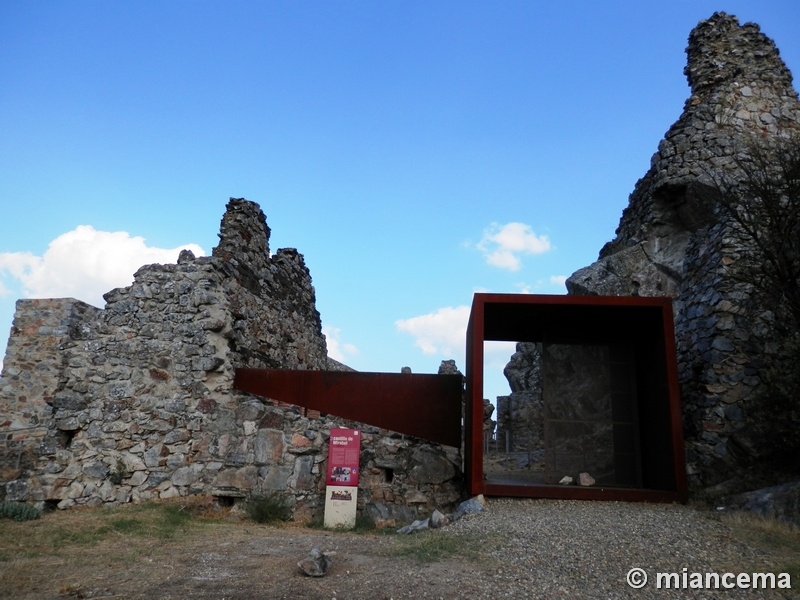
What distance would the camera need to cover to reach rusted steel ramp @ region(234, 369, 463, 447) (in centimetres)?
866

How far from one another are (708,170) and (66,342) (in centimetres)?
1298

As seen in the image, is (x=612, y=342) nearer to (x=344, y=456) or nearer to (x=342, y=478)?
(x=344, y=456)

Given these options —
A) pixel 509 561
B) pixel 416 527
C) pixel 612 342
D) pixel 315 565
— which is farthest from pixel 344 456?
pixel 612 342

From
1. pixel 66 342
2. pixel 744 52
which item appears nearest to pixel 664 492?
pixel 66 342

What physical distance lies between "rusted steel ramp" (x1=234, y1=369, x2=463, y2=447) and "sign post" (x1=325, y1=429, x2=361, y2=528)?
642 millimetres

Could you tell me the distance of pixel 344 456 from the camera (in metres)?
8.09

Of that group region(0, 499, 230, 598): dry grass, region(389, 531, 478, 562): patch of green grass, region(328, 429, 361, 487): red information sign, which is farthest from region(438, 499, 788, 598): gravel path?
region(0, 499, 230, 598): dry grass

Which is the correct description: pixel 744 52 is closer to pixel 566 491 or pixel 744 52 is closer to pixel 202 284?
pixel 566 491

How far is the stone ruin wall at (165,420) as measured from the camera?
8234 mm

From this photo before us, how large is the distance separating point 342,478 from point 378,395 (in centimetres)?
141

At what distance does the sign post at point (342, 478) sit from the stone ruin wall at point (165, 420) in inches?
17.3

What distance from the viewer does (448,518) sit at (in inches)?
273

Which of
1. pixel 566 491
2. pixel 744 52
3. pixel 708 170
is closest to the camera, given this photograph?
pixel 566 491

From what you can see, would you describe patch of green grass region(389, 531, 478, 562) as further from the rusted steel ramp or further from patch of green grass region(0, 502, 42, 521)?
patch of green grass region(0, 502, 42, 521)
